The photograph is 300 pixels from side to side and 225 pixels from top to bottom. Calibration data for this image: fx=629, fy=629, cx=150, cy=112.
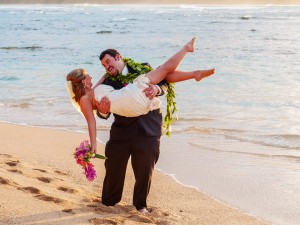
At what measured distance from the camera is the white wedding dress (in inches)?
192

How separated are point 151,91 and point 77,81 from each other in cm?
63

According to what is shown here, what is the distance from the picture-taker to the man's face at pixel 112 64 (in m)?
5.03

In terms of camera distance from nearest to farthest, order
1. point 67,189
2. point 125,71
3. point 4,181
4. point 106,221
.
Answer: point 106,221 → point 125,71 → point 4,181 → point 67,189

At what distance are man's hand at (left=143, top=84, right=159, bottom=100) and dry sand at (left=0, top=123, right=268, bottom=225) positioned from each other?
0.98 m

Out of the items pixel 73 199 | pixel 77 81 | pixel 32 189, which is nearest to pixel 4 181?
pixel 32 189

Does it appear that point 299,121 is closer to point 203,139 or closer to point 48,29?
point 203,139

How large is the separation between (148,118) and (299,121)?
214 inches

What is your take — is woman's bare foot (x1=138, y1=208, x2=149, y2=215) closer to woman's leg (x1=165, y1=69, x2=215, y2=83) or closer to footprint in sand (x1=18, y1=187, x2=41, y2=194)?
footprint in sand (x1=18, y1=187, x2=41, y2=194)

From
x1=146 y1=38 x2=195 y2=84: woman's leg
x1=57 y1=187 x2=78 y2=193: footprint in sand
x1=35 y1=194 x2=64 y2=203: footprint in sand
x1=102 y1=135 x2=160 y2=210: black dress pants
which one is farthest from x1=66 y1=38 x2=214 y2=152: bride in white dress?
x1=57 y1=187 x2=78 y2=193: footprint in sand

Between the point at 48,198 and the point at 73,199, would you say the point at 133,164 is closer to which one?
the point at 73,199

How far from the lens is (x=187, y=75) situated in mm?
4965

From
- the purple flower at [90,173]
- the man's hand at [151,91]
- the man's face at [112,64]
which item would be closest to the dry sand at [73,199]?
the purple flower at [90,173]

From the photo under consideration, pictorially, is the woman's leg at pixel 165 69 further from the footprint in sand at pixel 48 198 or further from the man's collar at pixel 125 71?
the footprint in sand at pixel 48 198

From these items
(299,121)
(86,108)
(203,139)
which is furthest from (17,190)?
(299,121)
